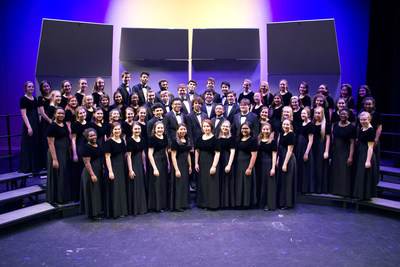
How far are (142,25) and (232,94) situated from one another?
11.5 feet

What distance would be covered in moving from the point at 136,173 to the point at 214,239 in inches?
57.5

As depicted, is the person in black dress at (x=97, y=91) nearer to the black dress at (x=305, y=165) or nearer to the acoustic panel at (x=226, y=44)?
the acoustic panel at (x=226, y=44)

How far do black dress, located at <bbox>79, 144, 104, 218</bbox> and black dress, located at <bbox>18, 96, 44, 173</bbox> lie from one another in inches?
55.3

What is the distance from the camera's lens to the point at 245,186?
515 cm

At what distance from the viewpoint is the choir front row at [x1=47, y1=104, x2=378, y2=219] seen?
482 centimetres

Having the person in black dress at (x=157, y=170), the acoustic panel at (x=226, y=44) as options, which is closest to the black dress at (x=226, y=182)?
the person in black dress at (x=157, y=170)

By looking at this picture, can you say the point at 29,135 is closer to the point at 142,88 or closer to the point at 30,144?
the point at 30,144

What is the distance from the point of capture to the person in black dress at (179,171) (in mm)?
5070

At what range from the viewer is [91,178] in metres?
4.69

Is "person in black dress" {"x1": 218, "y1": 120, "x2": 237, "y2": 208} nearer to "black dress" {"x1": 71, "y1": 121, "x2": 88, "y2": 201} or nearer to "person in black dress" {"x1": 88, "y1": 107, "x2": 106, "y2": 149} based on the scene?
"person in black dress" {"x1": 88, "y1": 107, "x2": 106, "y2": 149}

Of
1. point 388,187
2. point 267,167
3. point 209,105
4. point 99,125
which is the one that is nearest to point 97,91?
point 99,125

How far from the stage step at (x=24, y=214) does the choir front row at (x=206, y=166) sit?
0.60 ft

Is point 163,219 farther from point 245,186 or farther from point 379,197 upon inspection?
point 379,197

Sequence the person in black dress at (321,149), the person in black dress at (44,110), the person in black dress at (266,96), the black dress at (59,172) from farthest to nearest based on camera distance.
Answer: the person in black dress at (266,96) < the person in black dress at (44,110) < the person in black dress at (321,149) < the black dress at (59,172)
